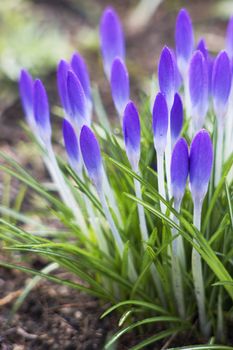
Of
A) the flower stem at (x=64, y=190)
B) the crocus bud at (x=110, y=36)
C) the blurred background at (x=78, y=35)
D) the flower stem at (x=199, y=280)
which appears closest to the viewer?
the flower stem at (x=199, y=280)

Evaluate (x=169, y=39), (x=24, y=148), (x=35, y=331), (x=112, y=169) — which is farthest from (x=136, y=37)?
(x=35, y=331)

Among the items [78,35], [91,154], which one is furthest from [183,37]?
[78,35]

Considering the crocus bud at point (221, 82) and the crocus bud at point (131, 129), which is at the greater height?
the crocus bud at point (221, 82)

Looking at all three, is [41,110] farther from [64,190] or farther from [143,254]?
[143,254]

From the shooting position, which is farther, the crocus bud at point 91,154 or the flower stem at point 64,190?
the flower stem at point 64,190

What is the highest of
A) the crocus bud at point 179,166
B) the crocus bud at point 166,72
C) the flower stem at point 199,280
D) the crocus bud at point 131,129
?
the crocus bud at point 166,72

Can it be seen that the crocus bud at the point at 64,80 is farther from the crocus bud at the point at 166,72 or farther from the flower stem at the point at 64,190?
the crocus bud at the point at 166,72

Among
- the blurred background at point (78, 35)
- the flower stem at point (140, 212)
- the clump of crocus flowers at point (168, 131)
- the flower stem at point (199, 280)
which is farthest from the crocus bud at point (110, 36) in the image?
the blurred background at point (78, 35)

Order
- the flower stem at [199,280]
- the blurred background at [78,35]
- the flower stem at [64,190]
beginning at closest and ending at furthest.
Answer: the flower stem at [199,280] < the flower stem at [64,190] < the blurred background at [78,35]
